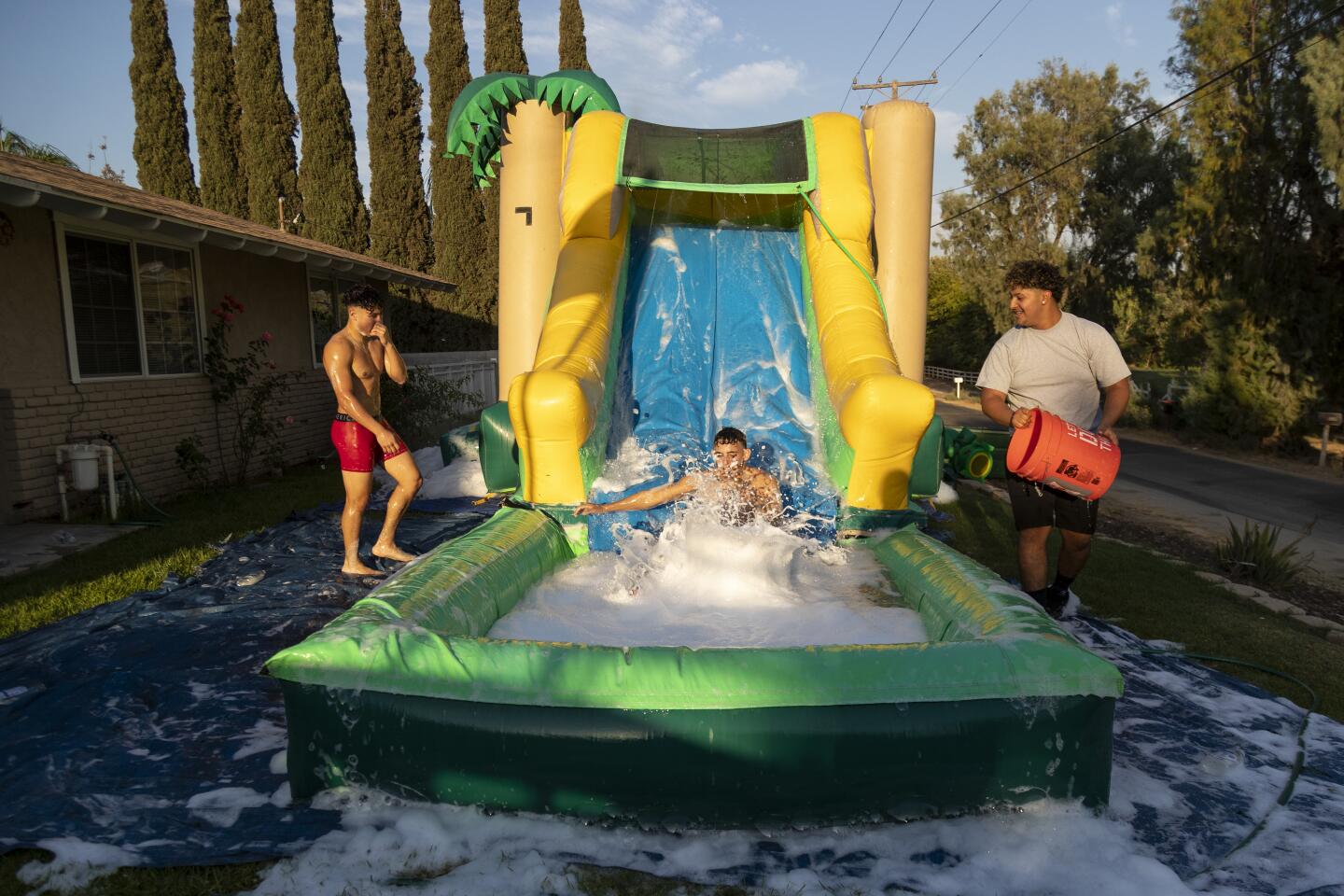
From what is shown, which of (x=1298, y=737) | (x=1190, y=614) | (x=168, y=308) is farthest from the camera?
(x=168, y=308)

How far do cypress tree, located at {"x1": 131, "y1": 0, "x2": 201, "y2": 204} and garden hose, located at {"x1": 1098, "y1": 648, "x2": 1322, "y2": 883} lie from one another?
1990 centimetres

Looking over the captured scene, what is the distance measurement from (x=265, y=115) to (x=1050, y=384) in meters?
19.1

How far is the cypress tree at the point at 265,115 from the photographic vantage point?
18.2 m

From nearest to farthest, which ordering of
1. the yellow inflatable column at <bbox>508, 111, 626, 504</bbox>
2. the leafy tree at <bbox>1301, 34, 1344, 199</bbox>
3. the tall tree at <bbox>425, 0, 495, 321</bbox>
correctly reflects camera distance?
the yellow inflatable column at <bbox>508, 111, 626, 504</bbox> < the leafy tree at <bbox>1301, 34, 1344, 199</bbox> < the tall tree at <bbox>425, 0, 495, 321</bbox>

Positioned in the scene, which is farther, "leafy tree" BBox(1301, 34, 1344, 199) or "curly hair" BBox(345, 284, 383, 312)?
"leafy tree" BBox(1301, 34, 1344, 199)

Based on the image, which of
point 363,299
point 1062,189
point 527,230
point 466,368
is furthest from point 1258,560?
point 1062,189

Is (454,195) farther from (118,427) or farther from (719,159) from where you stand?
(719,159)

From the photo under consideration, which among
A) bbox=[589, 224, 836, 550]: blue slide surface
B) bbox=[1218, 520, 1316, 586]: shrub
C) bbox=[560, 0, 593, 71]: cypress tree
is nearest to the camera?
bbox=[589, 224, 836, 550]: blue slide surface

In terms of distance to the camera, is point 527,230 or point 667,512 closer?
point 667,512

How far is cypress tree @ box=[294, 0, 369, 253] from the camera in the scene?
58.8ft

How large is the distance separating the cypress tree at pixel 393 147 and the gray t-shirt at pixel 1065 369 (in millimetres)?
17141

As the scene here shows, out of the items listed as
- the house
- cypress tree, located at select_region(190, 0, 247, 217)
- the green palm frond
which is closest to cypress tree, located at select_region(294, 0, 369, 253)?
cypress tree, located at select_region(190, 0, 247, 217)

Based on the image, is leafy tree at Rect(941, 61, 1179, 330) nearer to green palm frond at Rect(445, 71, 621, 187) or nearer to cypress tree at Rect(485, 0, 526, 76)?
cypress tree at Rect(485, 0, 526, 76)

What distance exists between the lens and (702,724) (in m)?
2.33
